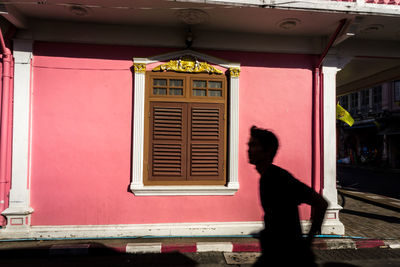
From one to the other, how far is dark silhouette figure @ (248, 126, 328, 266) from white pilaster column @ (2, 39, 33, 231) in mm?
4356

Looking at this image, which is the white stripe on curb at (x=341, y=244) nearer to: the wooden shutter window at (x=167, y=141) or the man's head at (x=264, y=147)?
the wooden shutter window at (x=167, y=141)

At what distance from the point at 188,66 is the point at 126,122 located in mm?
1576

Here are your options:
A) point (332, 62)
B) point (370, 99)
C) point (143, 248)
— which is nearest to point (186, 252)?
point (143, 248)

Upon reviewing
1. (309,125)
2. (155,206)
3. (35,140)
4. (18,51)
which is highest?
(18,51)

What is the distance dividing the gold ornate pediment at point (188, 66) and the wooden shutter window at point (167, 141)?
2.17ft

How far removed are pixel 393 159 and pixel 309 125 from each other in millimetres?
19718

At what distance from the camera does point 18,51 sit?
4.72m

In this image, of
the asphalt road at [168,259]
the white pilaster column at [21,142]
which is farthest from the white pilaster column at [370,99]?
the white pilaster column at [21,142]

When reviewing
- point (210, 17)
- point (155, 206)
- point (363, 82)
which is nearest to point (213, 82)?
point (210, 17)

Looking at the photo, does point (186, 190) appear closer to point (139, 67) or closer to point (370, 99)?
point (139, 67)

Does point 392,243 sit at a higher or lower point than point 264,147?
lower

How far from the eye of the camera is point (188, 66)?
16.8 ft

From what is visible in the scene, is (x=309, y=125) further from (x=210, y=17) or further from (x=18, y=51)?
(x=18, y=51)

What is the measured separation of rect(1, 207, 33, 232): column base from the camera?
15.0 feet
